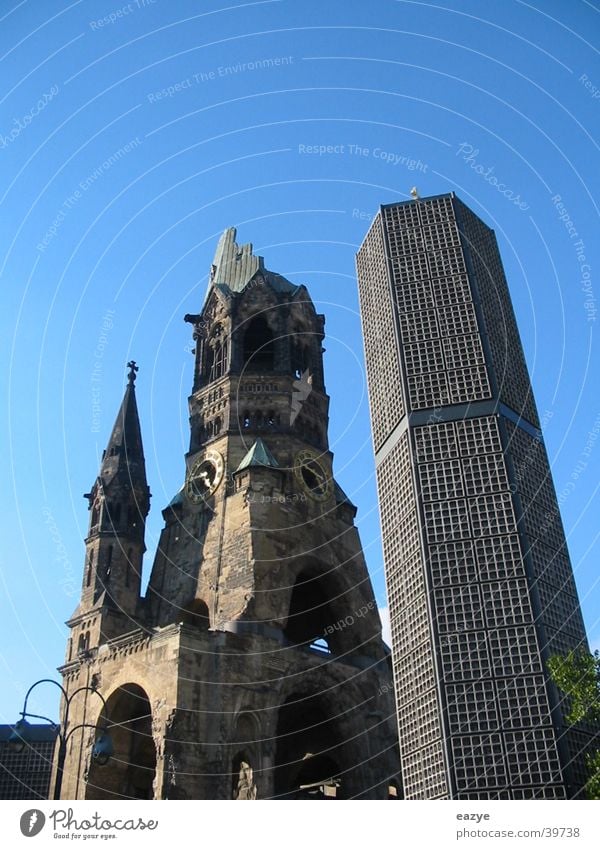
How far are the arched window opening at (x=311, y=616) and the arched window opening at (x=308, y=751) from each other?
3864mm

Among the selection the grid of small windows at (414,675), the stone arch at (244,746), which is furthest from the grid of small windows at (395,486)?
the stone arch at (244,746)

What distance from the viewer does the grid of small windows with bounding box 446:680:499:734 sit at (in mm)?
28562

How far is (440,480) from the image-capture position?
3338 cm

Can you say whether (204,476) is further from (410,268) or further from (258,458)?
(410,268)

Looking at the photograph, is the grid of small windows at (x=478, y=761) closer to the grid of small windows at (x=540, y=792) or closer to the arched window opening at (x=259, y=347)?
the grid of small windows at (x=540, y=792)

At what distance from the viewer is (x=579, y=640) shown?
3175cm

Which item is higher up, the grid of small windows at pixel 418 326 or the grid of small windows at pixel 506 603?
the grid of small windows at pixel 418 326

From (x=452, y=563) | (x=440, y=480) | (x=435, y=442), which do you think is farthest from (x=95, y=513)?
(x=452, y=563)

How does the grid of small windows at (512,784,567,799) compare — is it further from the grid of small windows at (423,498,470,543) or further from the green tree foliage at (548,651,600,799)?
the grid of small windows at (423,498,470,543)

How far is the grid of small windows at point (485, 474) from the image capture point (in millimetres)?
32938

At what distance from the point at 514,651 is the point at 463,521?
5.05 meters

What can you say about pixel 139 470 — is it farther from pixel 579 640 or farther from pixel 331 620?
pixel 579 640

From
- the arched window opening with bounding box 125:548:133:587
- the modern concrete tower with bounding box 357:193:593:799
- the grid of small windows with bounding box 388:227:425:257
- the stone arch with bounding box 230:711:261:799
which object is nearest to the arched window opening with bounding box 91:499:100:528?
the arched window opening with bounding box 125:548:133:587
